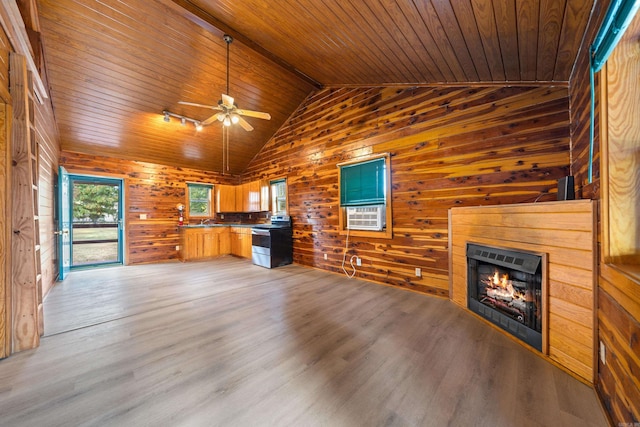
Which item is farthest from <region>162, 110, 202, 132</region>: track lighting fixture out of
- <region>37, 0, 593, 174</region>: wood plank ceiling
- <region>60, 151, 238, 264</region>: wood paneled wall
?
<region>60, 151, 238, 264</region>: wood paneled wall

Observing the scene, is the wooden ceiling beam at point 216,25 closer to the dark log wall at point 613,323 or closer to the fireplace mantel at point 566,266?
the dark log wall at point 613,323

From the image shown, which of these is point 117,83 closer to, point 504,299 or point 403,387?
point 403,387

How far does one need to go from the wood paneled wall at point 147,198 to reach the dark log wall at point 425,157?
3.64 m

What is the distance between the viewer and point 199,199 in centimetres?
664

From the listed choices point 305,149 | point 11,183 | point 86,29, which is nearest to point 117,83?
point 86,29

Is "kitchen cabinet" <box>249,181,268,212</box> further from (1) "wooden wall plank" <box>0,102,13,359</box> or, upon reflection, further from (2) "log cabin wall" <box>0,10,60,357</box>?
(1) "wooden wall plank" <box>0,102,13,359</box>

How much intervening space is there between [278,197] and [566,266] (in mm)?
5241

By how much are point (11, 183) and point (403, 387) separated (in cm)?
335

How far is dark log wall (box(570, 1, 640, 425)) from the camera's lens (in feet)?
3.40

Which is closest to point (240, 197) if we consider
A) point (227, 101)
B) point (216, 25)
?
point (227, 101)

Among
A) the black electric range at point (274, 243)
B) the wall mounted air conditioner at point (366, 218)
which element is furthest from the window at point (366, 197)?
the black electric range at point (274, 243)

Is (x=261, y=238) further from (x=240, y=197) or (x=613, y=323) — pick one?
(x=613, y=323)

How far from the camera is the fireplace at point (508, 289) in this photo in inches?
73.9

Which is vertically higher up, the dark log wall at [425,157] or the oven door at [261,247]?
the dark log wall at [425,157]
